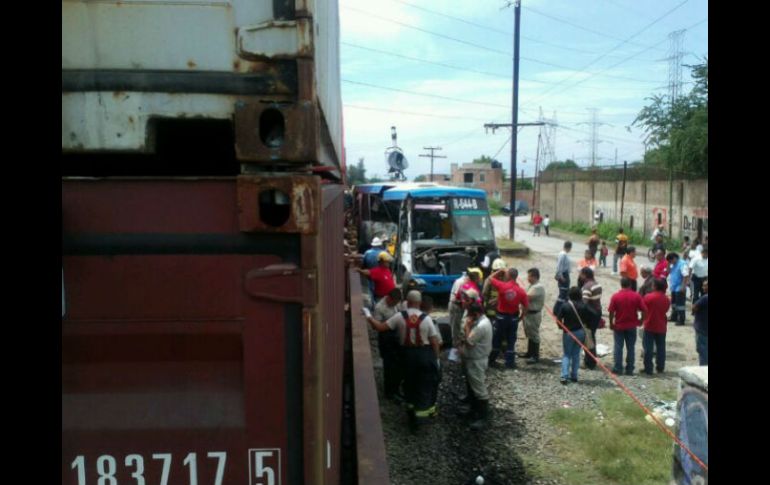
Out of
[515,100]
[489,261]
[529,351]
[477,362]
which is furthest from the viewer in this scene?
[515,100]

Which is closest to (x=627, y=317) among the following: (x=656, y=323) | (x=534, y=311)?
(x=656, y=323)

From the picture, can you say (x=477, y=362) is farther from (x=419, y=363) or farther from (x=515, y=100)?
(x=515, y=100)

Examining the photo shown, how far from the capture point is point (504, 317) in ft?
33.3

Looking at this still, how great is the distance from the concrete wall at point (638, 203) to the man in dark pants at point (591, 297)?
34.0 ft

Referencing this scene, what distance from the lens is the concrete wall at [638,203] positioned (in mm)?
27484

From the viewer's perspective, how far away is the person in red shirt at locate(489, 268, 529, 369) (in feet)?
33.2

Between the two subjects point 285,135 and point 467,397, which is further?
point 467,397

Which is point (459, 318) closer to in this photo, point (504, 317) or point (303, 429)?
point (504, 317)

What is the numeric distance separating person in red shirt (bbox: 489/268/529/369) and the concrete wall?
1118cm

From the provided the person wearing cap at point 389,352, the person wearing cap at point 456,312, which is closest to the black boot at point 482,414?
the person wearing cap at point 389,352

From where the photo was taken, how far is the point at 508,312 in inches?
399

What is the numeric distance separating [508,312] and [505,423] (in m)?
2.46

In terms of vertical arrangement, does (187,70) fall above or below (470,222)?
above
